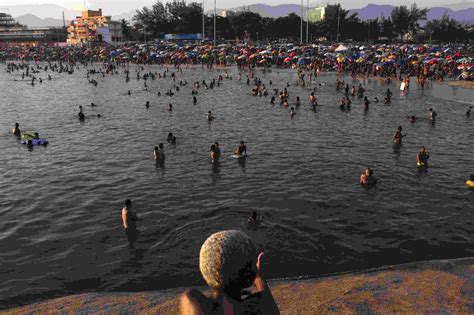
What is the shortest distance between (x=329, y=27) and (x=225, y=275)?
440 ft

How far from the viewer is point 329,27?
5005 inches

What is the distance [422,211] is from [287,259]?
22.4 feet

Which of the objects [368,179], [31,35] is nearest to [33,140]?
[368,179]

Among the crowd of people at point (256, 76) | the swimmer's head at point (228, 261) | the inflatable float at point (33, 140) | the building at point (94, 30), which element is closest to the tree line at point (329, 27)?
the building at point (94, 30)

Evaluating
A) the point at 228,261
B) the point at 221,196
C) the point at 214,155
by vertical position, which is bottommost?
the point at 221,196

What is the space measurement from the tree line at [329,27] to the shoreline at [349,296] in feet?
394

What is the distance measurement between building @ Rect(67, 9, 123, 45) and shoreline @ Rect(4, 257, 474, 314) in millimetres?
149686

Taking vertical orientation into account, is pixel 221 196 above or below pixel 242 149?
below

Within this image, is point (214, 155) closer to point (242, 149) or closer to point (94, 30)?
point (242, 149)

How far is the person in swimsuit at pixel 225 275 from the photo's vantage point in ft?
10.0

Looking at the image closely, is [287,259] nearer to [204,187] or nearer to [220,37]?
[204,187]

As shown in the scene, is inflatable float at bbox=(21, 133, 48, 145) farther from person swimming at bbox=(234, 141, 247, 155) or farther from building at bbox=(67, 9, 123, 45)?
building at bbox=(67, 9, 123, 45)

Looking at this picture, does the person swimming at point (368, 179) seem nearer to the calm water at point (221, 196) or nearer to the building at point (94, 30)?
the calm water at point (221, 196)

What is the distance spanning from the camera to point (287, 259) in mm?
12711
